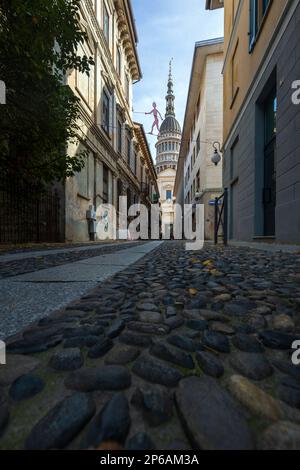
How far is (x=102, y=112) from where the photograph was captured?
1182 cm

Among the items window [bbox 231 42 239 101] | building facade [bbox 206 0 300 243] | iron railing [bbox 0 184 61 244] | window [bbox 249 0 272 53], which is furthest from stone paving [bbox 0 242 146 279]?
window [bbox 231 42 239 101]

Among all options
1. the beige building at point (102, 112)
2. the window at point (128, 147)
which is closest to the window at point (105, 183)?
the beige building at point (102, 112)

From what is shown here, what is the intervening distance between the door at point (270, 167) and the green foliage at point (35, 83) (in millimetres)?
3754

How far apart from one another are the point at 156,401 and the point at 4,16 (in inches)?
185

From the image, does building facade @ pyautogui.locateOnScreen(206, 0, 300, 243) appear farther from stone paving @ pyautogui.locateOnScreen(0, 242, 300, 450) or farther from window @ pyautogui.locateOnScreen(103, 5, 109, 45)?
window @ pyautogui.locateOnScreen(103, 5, 109, 45)

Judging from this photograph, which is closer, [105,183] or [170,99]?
[105,183]

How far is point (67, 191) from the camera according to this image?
8.20m

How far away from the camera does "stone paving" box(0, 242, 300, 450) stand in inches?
14.2

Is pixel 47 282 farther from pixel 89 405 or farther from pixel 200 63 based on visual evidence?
pixel 200 63

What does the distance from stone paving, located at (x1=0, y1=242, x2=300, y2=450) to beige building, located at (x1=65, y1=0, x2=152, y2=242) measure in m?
6.01

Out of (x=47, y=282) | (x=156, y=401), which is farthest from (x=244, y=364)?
(x=47, y=282)

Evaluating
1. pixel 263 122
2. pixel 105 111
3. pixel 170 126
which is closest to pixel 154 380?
pixel 263 122

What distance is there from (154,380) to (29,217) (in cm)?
747

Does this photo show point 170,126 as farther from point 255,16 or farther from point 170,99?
point 255,16
